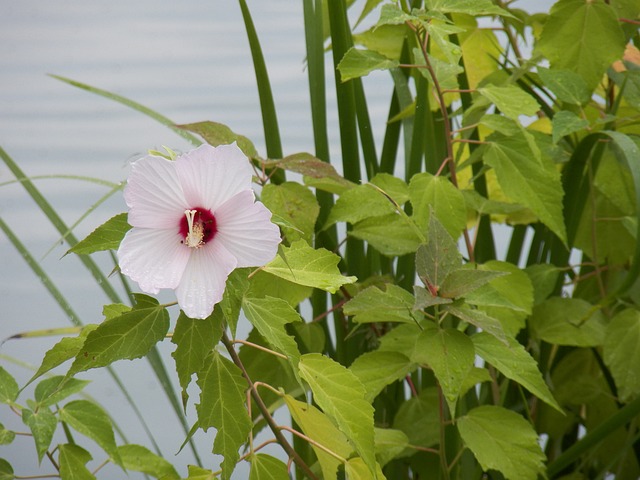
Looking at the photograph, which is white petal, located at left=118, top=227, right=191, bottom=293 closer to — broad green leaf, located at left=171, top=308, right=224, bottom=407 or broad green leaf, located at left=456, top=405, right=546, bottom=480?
broad green leaf, located at left=171, top=308, right=224, bottom=407

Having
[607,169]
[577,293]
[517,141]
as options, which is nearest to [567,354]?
[577,293]

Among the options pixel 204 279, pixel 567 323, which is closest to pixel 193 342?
pixel 204 279

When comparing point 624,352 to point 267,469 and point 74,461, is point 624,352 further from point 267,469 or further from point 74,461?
point 74,461

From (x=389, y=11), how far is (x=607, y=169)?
1.30ft

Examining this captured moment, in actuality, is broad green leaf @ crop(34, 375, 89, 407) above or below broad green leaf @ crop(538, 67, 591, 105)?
below

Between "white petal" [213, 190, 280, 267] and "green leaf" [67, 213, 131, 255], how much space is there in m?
0.06

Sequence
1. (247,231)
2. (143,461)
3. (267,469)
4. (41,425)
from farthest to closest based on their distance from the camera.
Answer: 1. (143,461)
2. (41,425)
3. (267,469)
4. (247,231)

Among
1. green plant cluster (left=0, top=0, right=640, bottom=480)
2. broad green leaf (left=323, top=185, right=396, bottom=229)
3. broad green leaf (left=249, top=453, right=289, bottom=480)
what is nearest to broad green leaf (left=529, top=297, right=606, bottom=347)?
green plant cluster (left=0, top=0, right=640, bottom=480)

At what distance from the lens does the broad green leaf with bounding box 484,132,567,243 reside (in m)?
0.81

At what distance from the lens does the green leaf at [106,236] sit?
524mm

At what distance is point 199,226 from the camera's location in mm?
509

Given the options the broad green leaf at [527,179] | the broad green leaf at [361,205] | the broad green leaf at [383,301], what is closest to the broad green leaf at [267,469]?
the broad green leaf at [383,301]

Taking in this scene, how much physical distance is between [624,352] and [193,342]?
1.71 ft

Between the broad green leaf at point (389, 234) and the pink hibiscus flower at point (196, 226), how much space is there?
0.32 m
